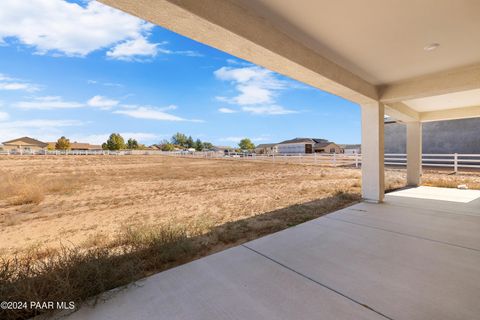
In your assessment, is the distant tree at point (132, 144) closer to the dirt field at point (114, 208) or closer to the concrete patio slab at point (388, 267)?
the dirt field at point (114, 208)

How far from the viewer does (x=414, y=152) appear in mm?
8742

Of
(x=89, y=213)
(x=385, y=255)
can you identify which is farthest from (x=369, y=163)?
(x=89, y=213)

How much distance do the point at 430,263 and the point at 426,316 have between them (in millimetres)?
1145

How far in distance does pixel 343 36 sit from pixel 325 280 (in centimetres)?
329

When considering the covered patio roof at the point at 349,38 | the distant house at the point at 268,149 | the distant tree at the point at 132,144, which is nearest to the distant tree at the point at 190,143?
the distant tree at the point at 132,144

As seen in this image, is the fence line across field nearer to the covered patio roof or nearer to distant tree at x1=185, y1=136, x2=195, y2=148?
the covered patio roof

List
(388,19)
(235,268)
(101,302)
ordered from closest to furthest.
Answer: (101,302), (235,268), (388,19)

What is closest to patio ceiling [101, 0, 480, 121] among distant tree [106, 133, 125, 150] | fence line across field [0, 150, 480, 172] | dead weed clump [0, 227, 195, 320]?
dead weed clump [0, 227, 195, 320]

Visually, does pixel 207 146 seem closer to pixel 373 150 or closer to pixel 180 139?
pixel 180 139

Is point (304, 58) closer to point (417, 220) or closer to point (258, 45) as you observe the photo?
point (258, 45)

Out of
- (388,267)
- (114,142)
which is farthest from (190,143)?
(388,267)

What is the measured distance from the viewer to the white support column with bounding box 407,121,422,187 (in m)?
8.61

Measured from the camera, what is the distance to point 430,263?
264cm

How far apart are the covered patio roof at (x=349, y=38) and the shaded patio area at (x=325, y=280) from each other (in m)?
2.71
